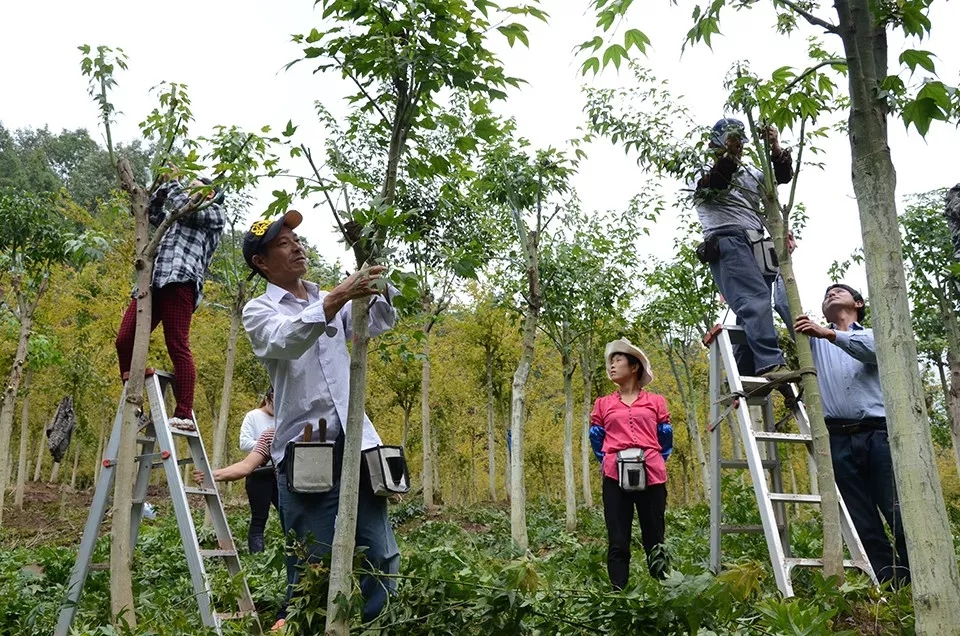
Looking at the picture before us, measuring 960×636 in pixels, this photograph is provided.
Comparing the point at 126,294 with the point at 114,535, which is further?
the point at 126,294

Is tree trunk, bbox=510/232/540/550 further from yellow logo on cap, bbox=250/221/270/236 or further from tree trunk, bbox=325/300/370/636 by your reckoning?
tree trunk, bbox=325/300/370/636

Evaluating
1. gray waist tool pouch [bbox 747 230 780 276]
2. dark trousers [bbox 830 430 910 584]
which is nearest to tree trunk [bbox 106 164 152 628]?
gray waist tool pouch [bbox 747 230 780 276]

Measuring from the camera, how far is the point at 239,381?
73.3 ft

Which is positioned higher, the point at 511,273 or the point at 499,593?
the point at 511,273

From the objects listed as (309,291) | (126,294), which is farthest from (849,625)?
(126,294)

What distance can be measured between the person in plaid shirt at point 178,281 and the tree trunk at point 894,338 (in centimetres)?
331

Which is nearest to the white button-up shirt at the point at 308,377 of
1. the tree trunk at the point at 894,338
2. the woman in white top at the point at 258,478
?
the tree trunk at the point at 894,338

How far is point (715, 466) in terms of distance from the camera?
14.9 ft

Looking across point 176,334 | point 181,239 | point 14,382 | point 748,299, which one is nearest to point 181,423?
point 176,334

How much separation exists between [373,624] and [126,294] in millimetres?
15064

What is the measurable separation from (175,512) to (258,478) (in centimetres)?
365

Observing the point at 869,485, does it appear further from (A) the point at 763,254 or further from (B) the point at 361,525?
(B) the point at 361,525

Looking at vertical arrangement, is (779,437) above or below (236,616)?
above

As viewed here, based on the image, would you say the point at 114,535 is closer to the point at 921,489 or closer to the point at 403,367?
the point at 921,489
